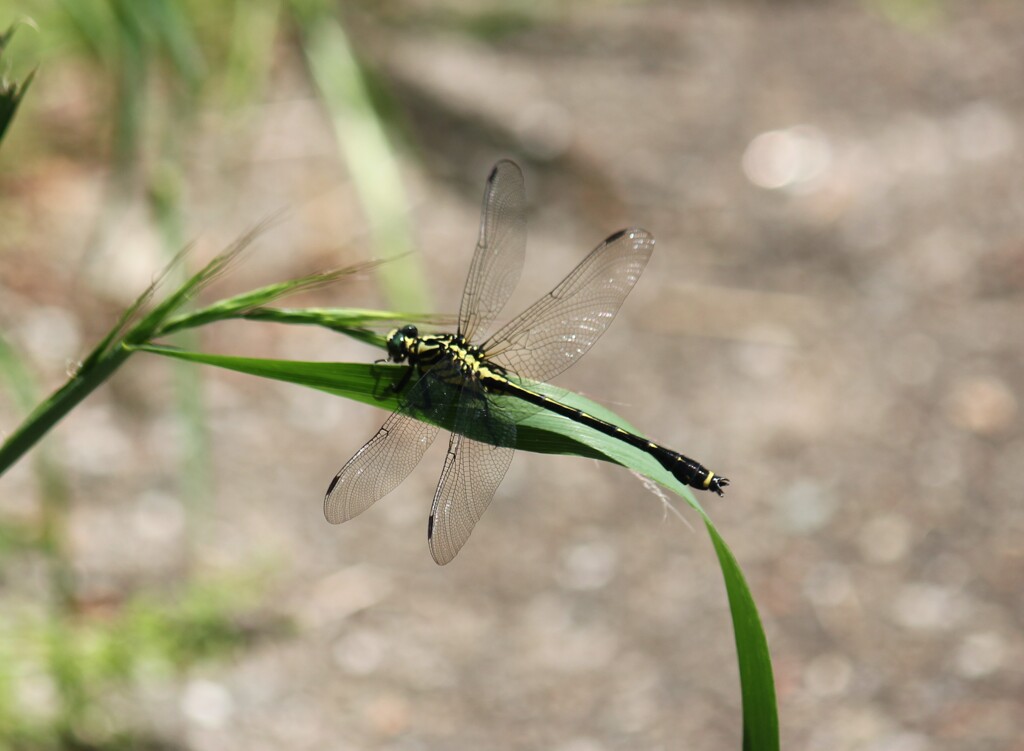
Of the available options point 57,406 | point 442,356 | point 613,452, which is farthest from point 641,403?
point 57,406

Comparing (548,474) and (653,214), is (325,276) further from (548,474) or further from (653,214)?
(653,214)

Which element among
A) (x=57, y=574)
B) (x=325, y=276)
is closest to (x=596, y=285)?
(x=325, y=276)

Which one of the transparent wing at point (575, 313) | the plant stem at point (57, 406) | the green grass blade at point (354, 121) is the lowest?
the plant stem at point (57, 406)

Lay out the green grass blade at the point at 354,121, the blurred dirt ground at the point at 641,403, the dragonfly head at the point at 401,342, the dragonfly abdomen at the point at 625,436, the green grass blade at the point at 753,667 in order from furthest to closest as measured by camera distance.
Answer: the green grass blade at the point at 354,121 < the blurred dirt ground at the point at 641,403 < the dragonfly head at the point at 401,342 < the dragonfly abdomen at the point at 625,436 < the green grass blade at the point at 753,667

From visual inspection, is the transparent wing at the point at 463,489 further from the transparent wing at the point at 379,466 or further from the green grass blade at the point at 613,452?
the green grass blade at the point at 613,452

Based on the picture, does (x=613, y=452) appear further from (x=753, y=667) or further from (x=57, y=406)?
(x=57, y=406)

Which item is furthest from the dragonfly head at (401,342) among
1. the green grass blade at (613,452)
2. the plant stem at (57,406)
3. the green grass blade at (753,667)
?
the green grass blade at (753,667)

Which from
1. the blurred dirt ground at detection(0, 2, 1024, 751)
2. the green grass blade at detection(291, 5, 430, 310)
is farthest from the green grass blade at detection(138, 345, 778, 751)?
the green grass blade at detection(291, 5, 430, 310)
